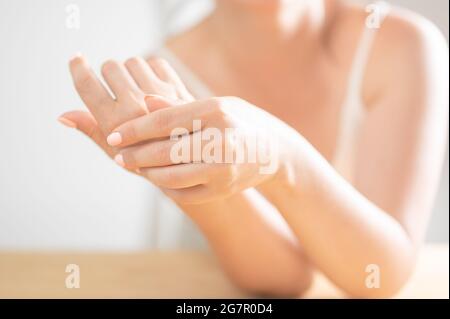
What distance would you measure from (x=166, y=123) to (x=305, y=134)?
31 centimetres

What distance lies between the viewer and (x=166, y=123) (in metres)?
0.32

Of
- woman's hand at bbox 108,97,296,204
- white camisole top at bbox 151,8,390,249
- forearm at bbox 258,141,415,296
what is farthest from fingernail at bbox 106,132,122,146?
white camisole top at bbox 151,8,390,249

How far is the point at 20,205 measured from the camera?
610 mm

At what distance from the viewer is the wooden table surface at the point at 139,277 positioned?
0.50m

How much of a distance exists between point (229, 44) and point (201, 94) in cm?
7

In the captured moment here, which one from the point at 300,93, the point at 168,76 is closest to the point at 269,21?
the point at 300,93

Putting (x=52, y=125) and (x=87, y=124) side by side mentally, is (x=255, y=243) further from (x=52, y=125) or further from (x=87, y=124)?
(x=52, y=125)

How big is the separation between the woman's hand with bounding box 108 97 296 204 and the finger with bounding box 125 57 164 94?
0.05 metres

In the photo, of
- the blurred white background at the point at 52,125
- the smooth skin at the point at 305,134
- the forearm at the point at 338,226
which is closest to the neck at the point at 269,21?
the smooth skin at the point at 305,134

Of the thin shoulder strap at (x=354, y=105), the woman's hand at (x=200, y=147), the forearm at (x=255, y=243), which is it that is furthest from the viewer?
the thin shoulder strap at (x=354, y=105)

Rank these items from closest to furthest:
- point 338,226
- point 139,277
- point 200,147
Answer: point 200,147, point 338,226, point 139,277

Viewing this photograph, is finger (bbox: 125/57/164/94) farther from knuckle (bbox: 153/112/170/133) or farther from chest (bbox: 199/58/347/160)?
chest (bbox: 199/58/347/160)

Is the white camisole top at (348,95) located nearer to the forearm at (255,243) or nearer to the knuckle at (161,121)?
the forearm at (255,243)
